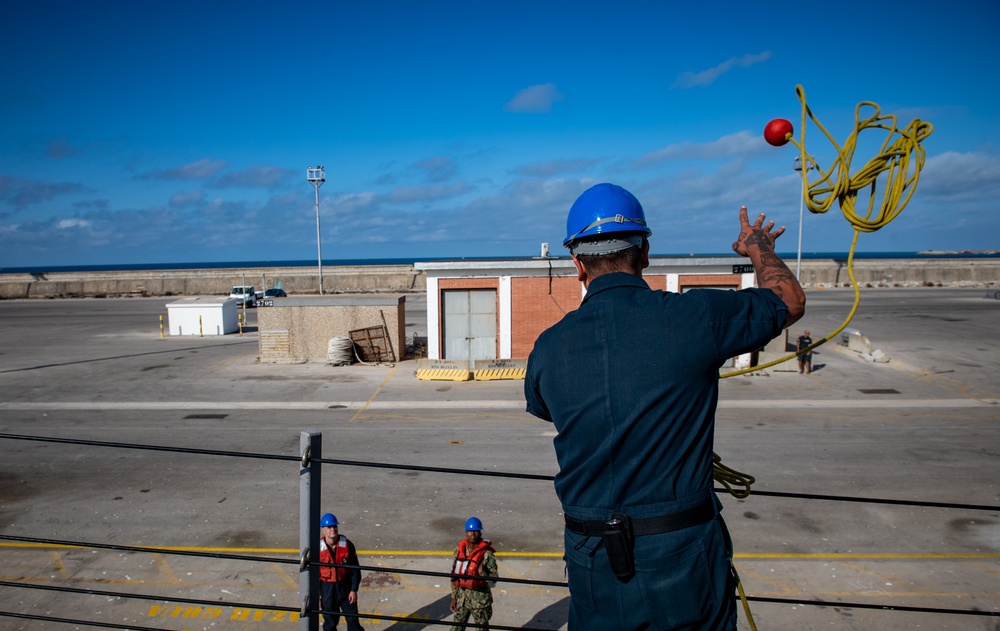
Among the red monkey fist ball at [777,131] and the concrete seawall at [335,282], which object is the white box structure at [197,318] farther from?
the red monkey fist ball at [777,131]

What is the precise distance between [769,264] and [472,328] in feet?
68.3

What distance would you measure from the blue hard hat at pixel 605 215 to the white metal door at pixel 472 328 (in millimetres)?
20715

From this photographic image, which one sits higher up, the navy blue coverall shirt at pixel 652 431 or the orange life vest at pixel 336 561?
the navy blue coverall shirt at pixel 652 431

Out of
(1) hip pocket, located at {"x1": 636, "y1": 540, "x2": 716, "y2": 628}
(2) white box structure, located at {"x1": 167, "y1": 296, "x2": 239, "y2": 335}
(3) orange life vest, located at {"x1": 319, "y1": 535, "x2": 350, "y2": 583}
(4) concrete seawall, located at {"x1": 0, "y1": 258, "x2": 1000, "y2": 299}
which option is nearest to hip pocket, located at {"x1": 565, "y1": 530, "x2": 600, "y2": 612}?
(1) hip pocket, located at {"x1": 636, "y1": 540, "x2": 716, "y2": 628}

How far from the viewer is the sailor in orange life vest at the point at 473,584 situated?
6.30m

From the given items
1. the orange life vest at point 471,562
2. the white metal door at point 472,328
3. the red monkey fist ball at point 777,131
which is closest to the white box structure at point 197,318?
the white metal door at point 472,328

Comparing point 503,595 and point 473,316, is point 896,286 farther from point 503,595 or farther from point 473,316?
point 503,595

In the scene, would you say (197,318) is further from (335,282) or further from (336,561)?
(336,561)

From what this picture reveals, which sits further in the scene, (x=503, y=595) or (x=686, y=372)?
(x=503, y=595)

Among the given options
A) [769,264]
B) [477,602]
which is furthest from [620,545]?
[477,602]

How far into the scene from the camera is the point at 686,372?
183 cm

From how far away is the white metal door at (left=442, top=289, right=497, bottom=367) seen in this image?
2291 cm

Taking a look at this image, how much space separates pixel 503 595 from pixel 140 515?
642 cm

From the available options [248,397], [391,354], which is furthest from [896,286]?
[248,397]
